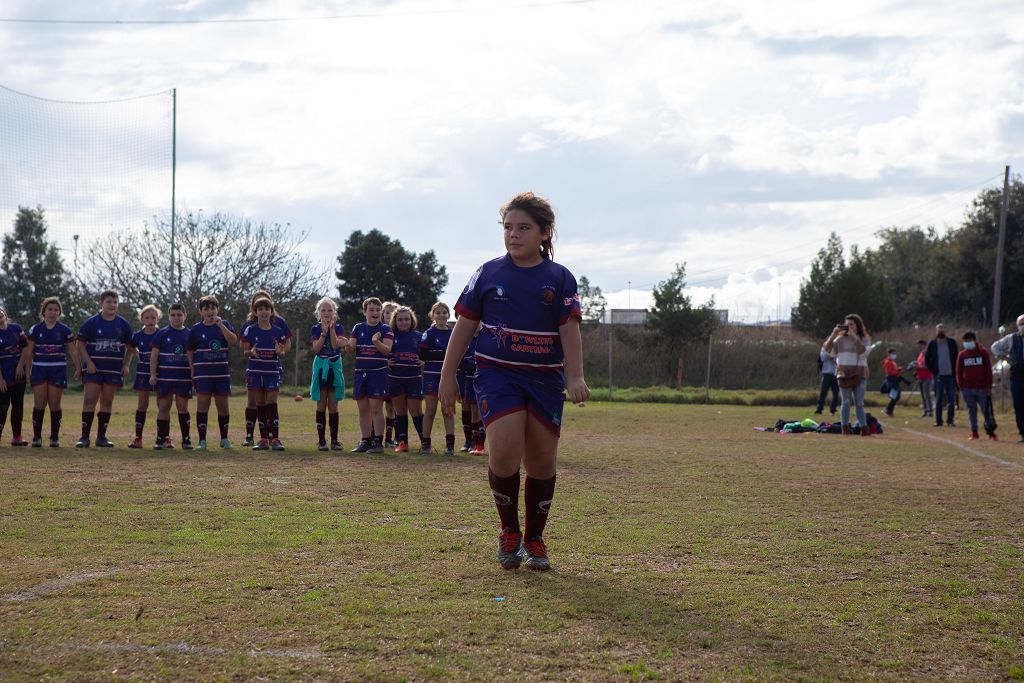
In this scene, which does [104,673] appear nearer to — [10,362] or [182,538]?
[182,538]

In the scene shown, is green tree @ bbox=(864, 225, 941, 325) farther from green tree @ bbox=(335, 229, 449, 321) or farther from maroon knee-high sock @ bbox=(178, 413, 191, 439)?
maroon knee-high sock @ bbox=(178, 413, 191, 439)

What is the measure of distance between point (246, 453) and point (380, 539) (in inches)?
269

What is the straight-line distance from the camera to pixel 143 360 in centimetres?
1449

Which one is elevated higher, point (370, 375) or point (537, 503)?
point (370, 375)

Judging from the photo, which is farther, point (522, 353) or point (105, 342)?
point (105, 342)

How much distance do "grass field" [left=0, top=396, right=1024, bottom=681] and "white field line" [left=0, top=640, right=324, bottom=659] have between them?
0.02 m

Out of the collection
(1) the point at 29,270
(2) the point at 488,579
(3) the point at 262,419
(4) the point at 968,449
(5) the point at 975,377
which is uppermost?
(1) the point at 29,270

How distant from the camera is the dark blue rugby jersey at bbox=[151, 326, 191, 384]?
44.2ft

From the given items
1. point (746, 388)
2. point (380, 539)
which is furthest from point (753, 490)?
point (746, 388)

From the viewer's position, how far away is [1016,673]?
3828 mm

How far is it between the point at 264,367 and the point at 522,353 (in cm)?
857

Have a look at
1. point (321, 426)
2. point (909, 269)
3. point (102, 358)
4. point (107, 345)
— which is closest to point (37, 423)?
point (102, 358)

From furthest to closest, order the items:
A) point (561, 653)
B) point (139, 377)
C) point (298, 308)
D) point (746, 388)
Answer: point (298, 308)
point (746, 388)
point (139, 377)
point (561, 653)

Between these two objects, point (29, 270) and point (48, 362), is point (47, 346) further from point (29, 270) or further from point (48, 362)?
point (29, 270)
